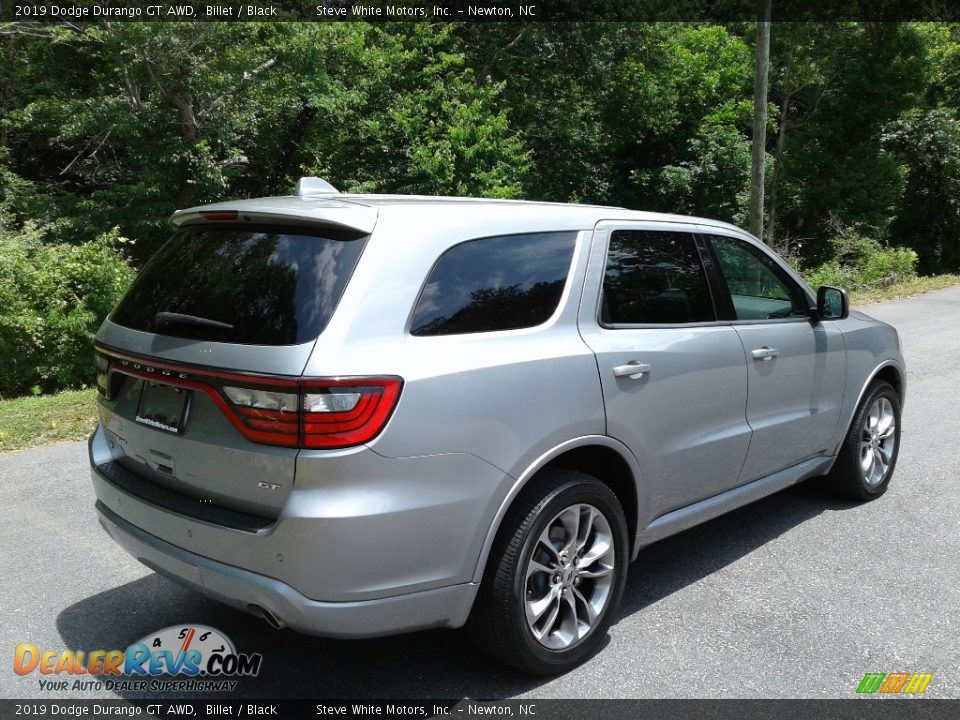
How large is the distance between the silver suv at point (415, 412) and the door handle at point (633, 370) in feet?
0.05

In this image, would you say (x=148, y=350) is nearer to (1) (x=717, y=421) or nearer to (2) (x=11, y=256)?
(1) (x=717, y=421)

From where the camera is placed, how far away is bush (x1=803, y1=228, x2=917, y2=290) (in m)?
19.2

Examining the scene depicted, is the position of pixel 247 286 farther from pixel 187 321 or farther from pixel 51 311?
pixel 51 311

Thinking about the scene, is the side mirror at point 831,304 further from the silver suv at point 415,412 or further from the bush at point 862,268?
the bush at point 862,268

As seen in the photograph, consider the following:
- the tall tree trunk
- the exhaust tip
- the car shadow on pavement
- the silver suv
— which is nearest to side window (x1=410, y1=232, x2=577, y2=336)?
the silver suv

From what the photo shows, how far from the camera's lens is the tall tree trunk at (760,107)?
615 inches

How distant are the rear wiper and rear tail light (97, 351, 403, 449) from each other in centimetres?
22

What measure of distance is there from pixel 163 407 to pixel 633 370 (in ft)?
6.04

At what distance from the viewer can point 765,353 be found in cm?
426

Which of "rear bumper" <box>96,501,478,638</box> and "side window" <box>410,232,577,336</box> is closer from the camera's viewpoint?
"rear bumper" <box>96,501,478,638</box>

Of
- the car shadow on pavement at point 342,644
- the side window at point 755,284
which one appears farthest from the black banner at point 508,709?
the side window at point 755,284

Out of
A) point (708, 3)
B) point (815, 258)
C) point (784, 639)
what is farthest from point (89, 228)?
point (708, 3)

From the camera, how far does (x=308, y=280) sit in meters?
2.89

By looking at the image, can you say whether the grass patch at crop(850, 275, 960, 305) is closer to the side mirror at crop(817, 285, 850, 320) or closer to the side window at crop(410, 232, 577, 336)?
the side mirror at crop(817, 285, 850, 320)
